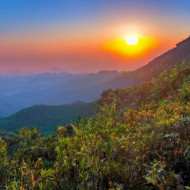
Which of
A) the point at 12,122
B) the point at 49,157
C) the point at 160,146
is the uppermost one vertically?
the point at 160,146

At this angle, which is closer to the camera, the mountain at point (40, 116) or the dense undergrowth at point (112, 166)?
the dense undergrowth at point (112, 166)

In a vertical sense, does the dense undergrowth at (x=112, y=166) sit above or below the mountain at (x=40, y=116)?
above

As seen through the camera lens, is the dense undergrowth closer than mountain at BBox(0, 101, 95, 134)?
Yes

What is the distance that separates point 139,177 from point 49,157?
14.4 ft

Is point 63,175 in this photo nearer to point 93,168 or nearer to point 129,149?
point 93,168

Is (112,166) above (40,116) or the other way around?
above

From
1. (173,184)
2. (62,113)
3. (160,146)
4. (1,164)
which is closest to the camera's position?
(173,184)

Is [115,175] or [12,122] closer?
[115,175]

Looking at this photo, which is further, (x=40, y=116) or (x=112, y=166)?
(x=40, y=116)

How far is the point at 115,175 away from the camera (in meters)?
4.39

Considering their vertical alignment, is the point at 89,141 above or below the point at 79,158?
above

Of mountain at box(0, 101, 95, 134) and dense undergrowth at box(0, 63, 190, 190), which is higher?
dense undergrowth at box(0, 63, 190, 190)

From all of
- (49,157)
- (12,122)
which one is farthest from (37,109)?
(49,157)

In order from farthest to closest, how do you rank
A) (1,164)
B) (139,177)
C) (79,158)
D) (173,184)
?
(1,164), (79,158), (139,177), (173,184)
